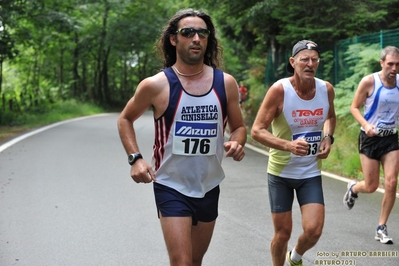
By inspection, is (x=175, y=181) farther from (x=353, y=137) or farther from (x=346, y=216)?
(x=353, y=137)

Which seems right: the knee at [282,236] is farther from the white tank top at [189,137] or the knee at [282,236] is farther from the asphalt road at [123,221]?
the white tank top at [189,137]

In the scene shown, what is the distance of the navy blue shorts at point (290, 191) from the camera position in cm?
485

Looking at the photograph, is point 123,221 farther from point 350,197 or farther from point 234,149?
point 234,149

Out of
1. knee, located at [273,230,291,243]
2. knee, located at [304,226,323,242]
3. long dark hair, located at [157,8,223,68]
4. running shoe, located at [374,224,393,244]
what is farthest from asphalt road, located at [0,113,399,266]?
long dark hair, located at [157,8,223,68]

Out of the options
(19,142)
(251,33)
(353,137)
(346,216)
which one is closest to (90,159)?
(19,142)

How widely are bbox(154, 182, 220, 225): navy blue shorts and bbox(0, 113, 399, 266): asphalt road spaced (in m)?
1.75

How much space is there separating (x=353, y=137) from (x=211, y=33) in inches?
369

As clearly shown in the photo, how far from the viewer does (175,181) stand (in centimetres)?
404

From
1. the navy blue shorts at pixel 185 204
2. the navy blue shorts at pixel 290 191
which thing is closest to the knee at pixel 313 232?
the navy blue shorts at pixel 290 191

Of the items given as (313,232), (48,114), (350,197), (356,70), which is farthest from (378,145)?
(48,114)

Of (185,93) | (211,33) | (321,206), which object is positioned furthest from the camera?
(321,206)

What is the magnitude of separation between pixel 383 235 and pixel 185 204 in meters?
3.13

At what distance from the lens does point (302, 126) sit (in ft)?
16.3

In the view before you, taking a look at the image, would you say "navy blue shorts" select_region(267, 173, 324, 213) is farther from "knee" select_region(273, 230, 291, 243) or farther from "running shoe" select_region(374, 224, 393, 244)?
"running shoe" select_region(374, 224, 393, 244)
